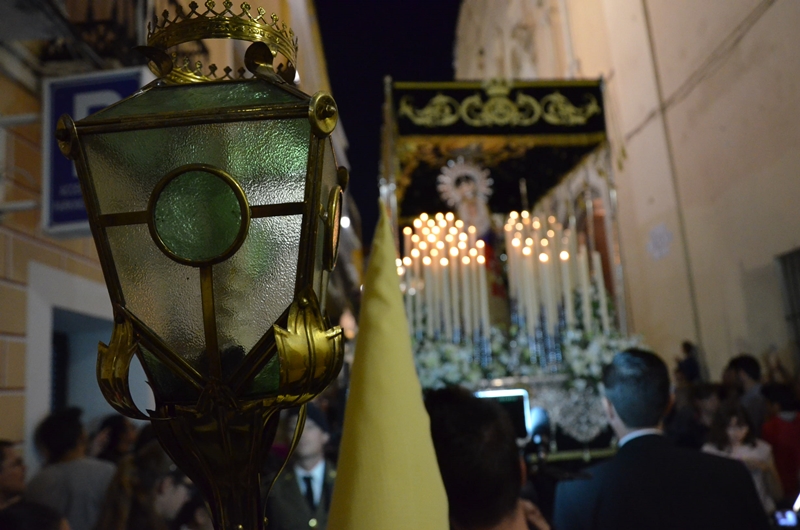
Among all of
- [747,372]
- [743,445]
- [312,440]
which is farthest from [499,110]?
[312,440]

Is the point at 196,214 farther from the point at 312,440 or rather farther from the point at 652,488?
the point at 312,440

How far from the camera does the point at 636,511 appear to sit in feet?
7.11

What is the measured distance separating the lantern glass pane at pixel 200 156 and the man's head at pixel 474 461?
1.05 metres

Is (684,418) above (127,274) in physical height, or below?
below

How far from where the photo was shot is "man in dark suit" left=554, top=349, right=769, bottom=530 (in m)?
2.15

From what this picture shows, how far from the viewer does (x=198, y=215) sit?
2.27ft

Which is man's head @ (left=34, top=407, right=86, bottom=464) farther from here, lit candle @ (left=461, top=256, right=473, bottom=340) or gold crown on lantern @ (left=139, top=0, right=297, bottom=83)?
gold crown on lantern @ (left=139, top=0, right=297, bottom=83)

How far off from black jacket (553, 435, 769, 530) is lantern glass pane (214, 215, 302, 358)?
1.84 metres

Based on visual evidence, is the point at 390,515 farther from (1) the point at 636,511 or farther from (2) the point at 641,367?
(2) the point at 641,367

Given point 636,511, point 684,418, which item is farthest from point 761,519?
point 684,418

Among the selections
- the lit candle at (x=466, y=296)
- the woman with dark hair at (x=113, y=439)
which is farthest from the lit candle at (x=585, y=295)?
the woman with dark hair at (x=113, y=439)

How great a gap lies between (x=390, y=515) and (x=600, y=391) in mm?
3916

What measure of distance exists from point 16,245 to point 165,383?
3138 millimetres

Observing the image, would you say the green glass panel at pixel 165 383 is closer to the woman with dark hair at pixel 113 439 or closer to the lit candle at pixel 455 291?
the woman with dark hair at pixel 113 439
